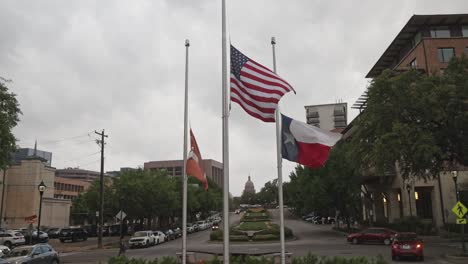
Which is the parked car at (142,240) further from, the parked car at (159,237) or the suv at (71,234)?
the suv at (71,234)

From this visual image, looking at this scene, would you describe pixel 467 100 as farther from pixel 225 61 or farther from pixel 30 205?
pixel 30 205

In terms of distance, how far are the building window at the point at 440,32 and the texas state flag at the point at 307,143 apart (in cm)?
4271

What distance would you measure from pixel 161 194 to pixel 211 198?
4725 cm

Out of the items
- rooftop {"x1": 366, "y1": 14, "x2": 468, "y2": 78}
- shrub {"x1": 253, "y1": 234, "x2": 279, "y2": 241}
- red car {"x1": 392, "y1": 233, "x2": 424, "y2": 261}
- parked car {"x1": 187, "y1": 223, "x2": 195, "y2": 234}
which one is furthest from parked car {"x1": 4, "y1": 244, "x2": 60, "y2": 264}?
parked car {"x1": 187, "y1": 223, "x2": 195, "y2": 234}

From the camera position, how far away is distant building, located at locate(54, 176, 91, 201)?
111169 mm

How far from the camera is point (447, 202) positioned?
44656 millimetres

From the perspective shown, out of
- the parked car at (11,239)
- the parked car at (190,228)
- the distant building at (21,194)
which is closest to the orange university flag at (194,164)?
the parked car at (11,239)

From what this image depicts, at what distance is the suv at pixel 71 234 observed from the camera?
52688mm

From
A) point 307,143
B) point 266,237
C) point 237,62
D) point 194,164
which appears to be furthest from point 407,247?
point 266,237

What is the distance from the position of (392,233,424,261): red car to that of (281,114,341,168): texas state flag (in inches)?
580

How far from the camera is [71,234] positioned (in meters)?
53.3

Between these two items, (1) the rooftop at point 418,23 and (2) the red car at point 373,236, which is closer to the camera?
(2) the red car at point 373,236

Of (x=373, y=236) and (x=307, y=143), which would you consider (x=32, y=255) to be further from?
(x=373, y=236)

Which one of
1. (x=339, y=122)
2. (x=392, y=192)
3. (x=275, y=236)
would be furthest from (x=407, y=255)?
(x=339, y=122)
